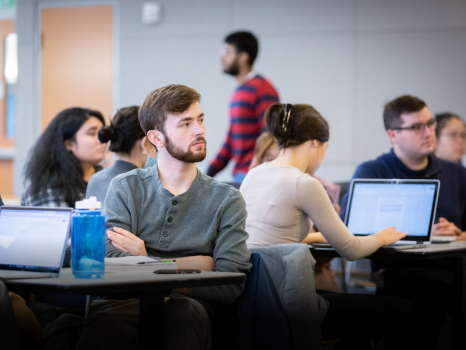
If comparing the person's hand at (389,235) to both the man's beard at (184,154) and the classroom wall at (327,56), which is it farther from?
the classroom wall at (327,56)

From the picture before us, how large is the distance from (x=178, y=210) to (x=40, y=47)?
457 centimetres

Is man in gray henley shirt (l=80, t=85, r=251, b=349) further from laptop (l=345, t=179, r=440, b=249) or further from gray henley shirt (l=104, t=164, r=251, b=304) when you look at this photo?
laptop (l=345, t=179, r=440, b=249)

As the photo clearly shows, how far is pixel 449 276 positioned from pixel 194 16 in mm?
3684

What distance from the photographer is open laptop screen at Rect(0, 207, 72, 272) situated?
1.55 m

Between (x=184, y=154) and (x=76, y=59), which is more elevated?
(x=76, y=59)

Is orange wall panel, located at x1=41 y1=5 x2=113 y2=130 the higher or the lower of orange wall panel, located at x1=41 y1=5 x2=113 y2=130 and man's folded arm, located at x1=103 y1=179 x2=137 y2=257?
the higher

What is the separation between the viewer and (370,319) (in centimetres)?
209

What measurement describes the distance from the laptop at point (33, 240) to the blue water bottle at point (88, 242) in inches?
5.2

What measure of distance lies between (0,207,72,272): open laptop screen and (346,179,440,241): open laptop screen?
1.46 meters

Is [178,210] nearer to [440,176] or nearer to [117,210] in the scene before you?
[117,210]

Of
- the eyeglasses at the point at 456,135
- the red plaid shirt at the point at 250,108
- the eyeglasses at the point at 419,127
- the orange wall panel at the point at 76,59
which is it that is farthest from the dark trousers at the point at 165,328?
the orange wall panel at the point at 76,59

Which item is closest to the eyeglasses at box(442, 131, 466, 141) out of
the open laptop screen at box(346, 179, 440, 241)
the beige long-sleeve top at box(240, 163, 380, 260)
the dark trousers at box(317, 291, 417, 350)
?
the open laptop screen at box(346, 179, 440, 241)

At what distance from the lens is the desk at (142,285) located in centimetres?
128

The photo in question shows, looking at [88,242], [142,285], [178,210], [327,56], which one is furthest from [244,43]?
[142,285]
